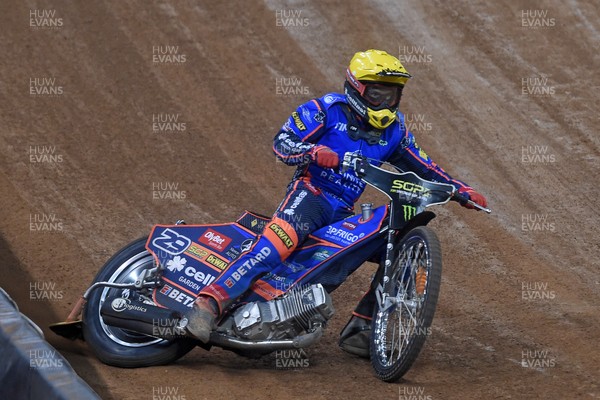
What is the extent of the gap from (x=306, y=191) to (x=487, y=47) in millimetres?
7427

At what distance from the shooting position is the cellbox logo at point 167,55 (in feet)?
42.9

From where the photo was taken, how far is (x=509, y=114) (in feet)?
41.2

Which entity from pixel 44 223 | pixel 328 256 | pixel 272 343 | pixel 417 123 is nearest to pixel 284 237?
pixel 328 256

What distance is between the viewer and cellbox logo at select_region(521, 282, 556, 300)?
29.1 feet

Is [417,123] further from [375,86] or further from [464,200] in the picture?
[464,200]

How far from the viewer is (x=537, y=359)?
287 inches

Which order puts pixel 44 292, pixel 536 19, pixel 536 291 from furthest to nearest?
pixel 536 19 < pixel 536 291 < pixel 44 292

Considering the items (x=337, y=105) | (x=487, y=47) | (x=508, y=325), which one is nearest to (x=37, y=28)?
(x=487, y=47)

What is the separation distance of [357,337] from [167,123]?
5.30 m

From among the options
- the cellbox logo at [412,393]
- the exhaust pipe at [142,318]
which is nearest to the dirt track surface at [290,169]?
the cellbox logo at [412,393]

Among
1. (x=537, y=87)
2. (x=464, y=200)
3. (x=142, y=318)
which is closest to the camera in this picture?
(x=464, y=200)

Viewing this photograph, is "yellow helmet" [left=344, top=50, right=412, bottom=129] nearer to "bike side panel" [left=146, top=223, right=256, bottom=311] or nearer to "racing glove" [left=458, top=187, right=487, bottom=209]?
"racing glove" [left=458, top=187, right=487, bottom=209]

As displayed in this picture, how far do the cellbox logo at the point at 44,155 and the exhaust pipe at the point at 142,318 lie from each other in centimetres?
416

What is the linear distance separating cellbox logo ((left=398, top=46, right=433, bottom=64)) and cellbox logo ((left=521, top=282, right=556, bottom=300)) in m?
5.18
